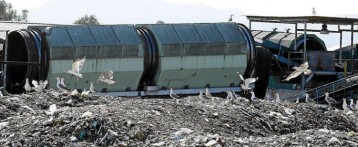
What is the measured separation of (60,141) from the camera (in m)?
15.0

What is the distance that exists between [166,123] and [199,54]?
17.4 m

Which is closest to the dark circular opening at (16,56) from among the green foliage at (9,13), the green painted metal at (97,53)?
the green painted metal at (97,53)

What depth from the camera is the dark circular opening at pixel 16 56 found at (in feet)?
107

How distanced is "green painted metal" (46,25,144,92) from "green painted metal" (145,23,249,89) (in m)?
0.99

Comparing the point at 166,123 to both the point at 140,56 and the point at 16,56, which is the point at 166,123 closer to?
the point at 140,56

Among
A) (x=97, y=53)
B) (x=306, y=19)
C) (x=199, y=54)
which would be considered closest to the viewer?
(x=97, y=53)

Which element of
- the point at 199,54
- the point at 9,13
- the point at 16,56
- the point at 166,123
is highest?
the point at 9,13

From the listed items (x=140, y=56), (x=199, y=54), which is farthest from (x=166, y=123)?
(x=199, y=54)

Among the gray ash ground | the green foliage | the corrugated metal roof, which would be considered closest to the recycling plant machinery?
the corrugated metal roof

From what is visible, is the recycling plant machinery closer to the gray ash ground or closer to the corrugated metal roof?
the corrugated metal roof

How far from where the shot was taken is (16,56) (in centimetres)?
3375

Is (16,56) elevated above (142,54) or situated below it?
below

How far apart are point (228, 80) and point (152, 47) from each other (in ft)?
10.9

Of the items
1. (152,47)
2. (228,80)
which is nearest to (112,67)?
(152,47)
